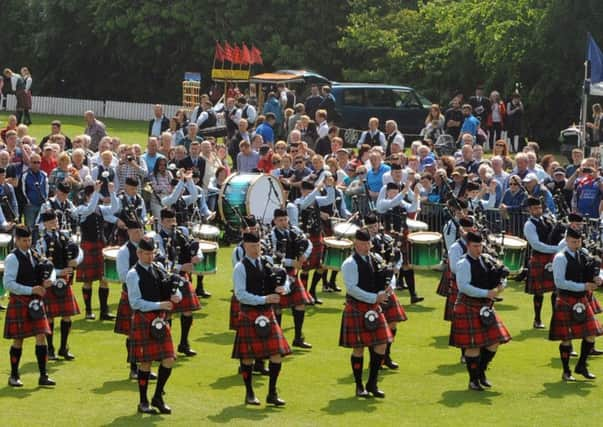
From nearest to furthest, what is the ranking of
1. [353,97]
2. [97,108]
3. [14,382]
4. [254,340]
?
[254,340], [14,382], [353,97], [97,108]

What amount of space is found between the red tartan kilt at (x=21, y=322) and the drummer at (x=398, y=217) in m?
5.54

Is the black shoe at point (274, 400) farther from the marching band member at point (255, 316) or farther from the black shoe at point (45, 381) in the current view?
the black shoe at point (45, 381)

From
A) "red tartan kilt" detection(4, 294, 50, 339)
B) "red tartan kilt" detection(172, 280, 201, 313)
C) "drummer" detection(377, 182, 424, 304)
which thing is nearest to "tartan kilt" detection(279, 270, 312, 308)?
"red tartan kilt" detection(172, 280, 201, 313)

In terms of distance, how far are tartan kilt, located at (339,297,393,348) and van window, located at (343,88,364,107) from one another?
61.8ft

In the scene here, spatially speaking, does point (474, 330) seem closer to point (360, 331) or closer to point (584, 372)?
point (360, 331)

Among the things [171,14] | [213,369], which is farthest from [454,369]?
[171,14]

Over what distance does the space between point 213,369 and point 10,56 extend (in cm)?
3467

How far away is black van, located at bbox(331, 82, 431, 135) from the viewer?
3108cm

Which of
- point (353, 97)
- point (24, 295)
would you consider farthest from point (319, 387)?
point (353, 97)

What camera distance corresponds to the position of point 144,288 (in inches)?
470

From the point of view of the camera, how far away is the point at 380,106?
31422 mm

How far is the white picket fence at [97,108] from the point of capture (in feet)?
136

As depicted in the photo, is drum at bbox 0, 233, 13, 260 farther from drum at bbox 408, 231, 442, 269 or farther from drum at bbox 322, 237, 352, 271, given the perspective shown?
drum at bbox 408, 231, 442, 269

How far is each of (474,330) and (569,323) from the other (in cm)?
102
